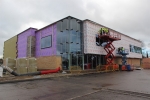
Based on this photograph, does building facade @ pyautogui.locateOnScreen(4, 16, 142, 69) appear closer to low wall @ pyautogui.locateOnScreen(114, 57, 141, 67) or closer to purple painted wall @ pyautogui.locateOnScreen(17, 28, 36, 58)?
purple painted wall @ pyautogui.locateOnScreen(17, 28, 36, 58)

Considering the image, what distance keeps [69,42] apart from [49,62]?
4433mm

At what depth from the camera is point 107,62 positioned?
28.0 metres

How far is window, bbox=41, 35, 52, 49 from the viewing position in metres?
23.6

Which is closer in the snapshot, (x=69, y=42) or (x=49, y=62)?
(x=69, y=42)

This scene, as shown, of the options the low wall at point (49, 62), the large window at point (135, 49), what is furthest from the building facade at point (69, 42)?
the large window at point (135, 49)

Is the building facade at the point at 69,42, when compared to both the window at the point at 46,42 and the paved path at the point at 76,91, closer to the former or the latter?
the window at the point at 46,42

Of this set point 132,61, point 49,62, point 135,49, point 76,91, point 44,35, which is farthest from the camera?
point 135,49

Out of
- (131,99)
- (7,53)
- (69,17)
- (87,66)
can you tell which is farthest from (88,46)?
(7,53)

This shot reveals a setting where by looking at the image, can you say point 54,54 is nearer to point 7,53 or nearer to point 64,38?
point 64,38

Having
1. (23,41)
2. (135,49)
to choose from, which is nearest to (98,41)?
(23,41)

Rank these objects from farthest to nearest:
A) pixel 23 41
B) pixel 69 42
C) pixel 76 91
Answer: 1. pixel 23 41
2. pixel 69 42
3. pixel 76 91

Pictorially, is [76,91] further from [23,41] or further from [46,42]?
[23,41]

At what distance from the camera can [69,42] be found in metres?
22.7

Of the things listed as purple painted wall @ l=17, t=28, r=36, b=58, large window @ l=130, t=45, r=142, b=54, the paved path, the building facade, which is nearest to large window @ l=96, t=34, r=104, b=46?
the building facade
